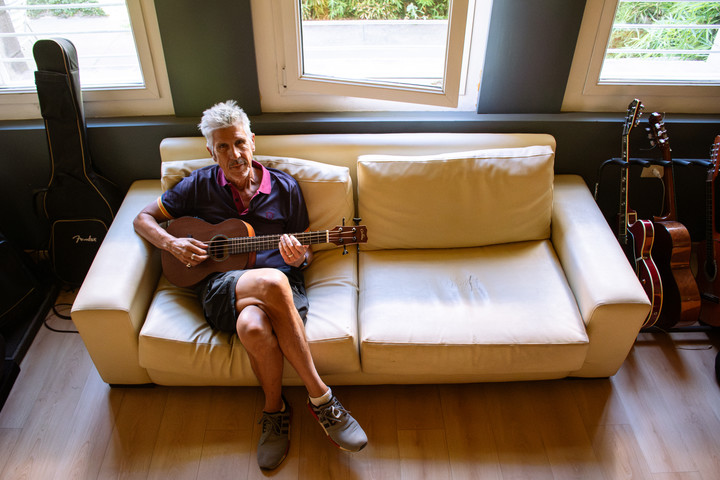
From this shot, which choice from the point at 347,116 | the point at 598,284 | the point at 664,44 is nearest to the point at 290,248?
the point at 347,116

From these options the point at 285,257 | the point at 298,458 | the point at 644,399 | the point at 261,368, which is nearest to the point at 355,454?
the point at 298,458

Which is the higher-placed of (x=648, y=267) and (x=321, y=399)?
(x=648, y=267)

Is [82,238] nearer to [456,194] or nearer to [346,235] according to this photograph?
[346,235]

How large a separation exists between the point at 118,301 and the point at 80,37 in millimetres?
1249

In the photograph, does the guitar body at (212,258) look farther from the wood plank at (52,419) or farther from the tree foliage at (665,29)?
the tree foliage at (665,29)

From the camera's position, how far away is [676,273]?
6.69 ft

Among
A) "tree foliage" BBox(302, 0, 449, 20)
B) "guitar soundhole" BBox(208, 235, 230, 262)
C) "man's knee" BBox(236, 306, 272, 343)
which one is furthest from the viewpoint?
"tree foliage" BBox(302, 0, 449, 20)

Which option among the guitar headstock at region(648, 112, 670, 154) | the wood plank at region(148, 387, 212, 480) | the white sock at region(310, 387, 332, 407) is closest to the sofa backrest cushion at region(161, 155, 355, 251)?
the white sock at region(310, 387, 332, 407)

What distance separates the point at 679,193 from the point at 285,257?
6.68 ft

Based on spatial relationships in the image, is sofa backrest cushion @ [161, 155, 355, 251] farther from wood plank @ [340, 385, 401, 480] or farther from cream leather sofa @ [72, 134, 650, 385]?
wood plank @ [340, 385, 401, 480]

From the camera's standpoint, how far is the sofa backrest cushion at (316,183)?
6.52ft

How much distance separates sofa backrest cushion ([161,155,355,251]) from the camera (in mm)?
1987

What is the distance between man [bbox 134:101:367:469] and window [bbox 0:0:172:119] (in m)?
0.63

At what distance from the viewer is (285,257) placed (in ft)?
5.74
